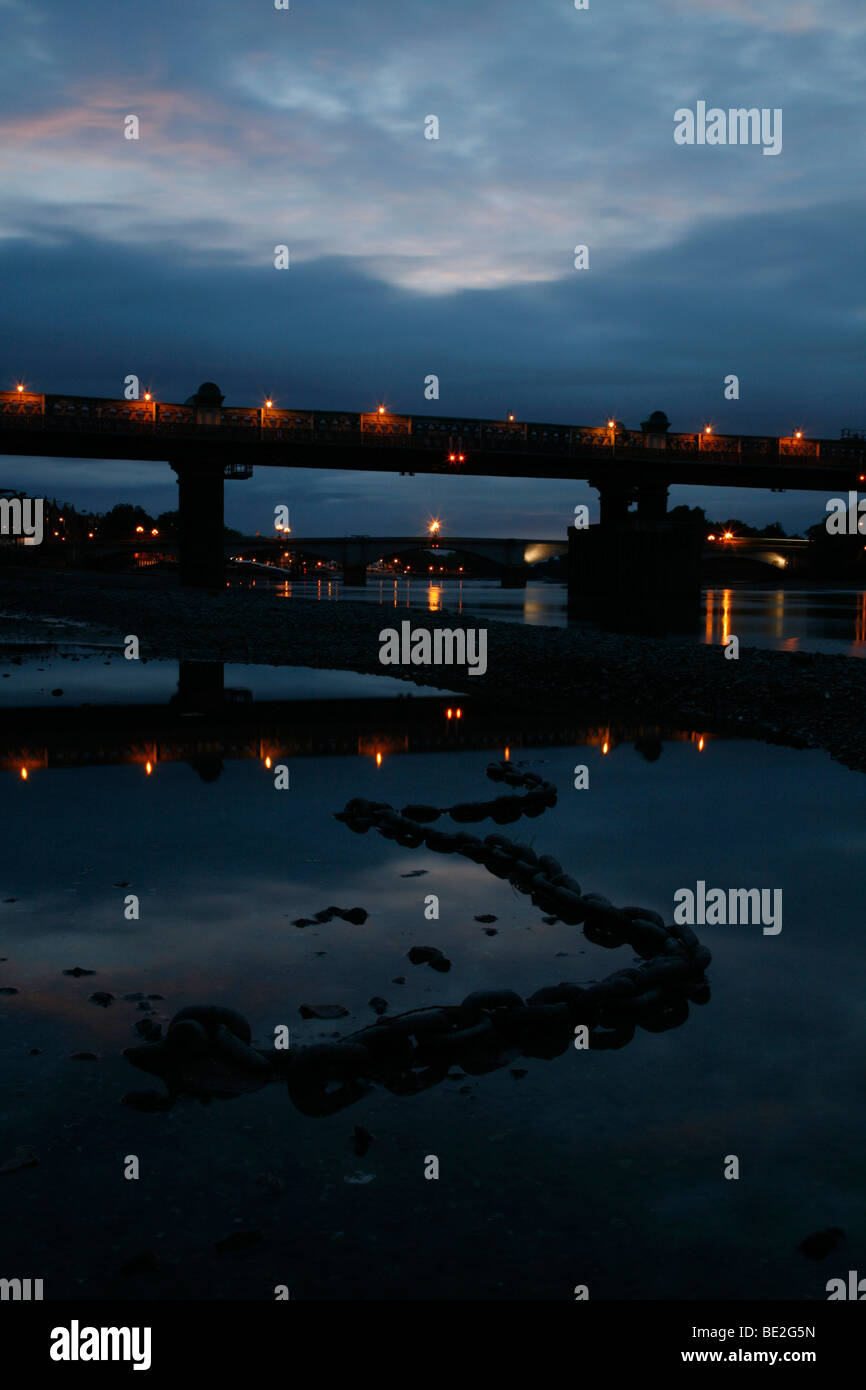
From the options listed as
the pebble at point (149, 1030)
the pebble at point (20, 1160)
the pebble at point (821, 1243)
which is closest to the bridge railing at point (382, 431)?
the pebble at point (149, 1030)

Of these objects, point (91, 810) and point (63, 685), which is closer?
point (91, 810)

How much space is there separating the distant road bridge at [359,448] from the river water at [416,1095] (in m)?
62.9

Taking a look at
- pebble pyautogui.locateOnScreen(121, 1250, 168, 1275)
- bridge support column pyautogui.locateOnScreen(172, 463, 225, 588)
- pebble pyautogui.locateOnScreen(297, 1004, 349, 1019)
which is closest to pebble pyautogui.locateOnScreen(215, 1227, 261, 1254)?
pebble pyautogui.locateOnScreen(121, 1250, 168, 1275)

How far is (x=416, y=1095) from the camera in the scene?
5512 millimetres

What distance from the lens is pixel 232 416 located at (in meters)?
73.9

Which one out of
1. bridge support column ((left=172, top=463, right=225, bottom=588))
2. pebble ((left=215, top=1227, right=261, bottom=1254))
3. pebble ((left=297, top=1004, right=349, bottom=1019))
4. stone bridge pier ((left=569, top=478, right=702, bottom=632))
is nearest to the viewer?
pebble ((left=215, top=1227, right=261, bottom=1254))

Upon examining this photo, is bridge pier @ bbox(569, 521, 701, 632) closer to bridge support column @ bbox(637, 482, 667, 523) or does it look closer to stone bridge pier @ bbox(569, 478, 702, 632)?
stone bridge pier @ bbox(569, 478, 702, 632)

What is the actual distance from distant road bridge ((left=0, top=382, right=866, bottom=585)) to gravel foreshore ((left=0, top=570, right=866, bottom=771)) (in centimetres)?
2250

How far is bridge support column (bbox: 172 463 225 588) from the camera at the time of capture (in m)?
73.4

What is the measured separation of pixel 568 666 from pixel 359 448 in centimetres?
5353

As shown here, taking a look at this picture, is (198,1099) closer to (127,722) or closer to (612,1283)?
(612,1283)

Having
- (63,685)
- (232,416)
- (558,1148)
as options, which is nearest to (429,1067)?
(558,1148)

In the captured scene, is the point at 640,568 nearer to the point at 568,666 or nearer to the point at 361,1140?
the point at 568,666
